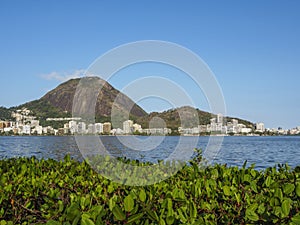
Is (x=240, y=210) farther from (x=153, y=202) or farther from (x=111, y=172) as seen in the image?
(x=111, y=172)

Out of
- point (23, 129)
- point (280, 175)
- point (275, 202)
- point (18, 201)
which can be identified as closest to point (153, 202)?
point (275, 202)

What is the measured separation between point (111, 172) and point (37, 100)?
19601cm

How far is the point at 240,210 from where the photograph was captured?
143 inches

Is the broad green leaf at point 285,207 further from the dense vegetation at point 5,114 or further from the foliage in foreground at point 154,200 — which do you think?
the dense vegetation at point 5,114

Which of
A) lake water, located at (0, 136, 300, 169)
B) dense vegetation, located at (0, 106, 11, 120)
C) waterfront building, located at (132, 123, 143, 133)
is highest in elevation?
dense vegetation, located at (0, 106, 11, 120)

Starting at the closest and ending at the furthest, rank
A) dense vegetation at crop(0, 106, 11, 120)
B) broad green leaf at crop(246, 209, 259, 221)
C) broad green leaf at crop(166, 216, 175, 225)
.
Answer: broad green leaf at crop(166, 216, 175, 225)
broad green leaf at crop(246, 209, 259, 221)
dense vegetation at crop(0, 106, 11, 120)

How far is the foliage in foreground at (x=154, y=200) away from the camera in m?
2.76

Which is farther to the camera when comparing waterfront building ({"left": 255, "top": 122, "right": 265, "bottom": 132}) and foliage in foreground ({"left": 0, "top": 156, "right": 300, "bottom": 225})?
waterfront building ({"left": 255, "top": 122, "right": 265, "bottom": 132})

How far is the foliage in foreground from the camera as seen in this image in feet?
9.04

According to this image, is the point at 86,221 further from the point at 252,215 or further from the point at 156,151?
the point at 156,151

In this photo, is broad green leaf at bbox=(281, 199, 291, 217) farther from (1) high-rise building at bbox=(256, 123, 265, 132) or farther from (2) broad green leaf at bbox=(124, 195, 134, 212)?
(1) high-rise building at bbox=(256, 123, 265, 132)

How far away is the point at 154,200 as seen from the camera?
396 centimetres

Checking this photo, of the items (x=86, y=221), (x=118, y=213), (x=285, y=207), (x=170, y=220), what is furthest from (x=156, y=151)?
(x=86, y=221)

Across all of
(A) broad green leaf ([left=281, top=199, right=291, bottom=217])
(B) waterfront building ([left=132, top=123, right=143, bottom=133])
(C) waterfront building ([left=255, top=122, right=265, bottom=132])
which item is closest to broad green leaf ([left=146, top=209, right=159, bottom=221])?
(A) broad green leaf ([left=281, top=199, right=291, bottom=217])
